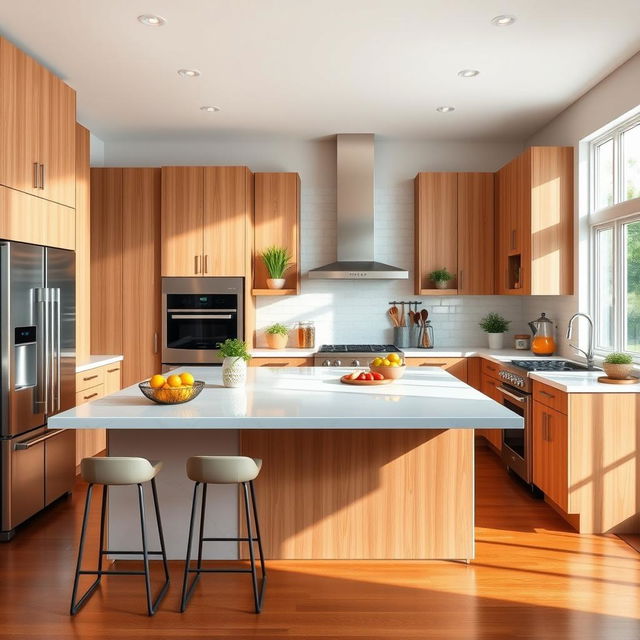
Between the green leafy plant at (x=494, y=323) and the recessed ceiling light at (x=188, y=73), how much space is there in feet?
11.5

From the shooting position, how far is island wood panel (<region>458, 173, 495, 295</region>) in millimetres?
5969

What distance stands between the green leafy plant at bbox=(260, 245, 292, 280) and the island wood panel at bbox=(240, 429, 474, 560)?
2850 mm

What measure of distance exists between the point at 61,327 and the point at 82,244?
1075 mm

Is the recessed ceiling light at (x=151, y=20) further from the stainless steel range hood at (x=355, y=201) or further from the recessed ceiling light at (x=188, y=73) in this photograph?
the stainless steel range hood at (x=355, y=201)

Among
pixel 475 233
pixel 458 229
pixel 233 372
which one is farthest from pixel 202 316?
pixel 475 233

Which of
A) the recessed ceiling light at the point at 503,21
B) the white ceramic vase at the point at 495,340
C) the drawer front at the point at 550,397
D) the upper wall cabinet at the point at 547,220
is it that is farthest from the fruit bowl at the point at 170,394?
the white ceramic vase at the point at 495,340

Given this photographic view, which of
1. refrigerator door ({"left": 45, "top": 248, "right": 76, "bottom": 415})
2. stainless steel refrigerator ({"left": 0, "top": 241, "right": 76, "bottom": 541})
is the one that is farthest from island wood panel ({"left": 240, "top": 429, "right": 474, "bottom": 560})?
refrigerator door ({"left": 45, "top": 248, "right": 76, "bottom": 415})

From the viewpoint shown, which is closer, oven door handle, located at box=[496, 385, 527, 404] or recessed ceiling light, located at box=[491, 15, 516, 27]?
recessed ceiling light, located at box=[491, 15, 516, 27]

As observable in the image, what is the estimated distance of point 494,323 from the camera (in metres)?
6.13

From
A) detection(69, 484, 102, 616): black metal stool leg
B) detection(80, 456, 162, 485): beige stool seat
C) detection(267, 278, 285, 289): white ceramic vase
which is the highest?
detection(267, 278, 285, 289): white ceramic vase

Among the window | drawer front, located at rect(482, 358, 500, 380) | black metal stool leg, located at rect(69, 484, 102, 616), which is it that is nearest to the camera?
black metal stool leg, located at rect(69, 484, 102, 616)

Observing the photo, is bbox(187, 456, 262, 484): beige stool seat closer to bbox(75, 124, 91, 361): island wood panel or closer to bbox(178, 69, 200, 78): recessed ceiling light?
bbox(75, 124, 91, 361): island wood panel

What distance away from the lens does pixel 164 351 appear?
575 centimetres

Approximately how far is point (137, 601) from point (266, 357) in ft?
9.67
